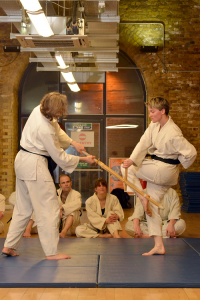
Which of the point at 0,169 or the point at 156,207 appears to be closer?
the point at 156,207

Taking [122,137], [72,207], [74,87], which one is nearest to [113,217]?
[72,207]

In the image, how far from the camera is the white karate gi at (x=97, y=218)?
13.0ft

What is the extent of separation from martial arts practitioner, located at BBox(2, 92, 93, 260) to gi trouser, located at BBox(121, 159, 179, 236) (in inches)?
26.9

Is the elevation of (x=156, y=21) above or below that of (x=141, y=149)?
above

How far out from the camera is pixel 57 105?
8.83 feet

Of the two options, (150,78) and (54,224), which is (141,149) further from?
(150,78)

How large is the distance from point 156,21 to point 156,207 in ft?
17.5

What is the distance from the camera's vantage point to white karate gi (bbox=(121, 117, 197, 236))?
9.29 feet

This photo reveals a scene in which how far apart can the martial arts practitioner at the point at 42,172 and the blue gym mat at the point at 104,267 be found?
0.19 m

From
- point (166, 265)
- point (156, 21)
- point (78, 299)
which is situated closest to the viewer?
point (78, 299)

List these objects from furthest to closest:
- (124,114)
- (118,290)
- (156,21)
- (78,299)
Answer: (124,114), (156,21), (118,290), (78,299)

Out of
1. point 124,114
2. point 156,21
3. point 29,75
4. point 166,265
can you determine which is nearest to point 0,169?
point 29,75

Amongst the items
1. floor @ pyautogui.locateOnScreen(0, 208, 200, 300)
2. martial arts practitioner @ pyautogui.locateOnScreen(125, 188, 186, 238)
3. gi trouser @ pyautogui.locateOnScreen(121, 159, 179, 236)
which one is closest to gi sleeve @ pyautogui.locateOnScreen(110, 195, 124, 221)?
martial arts practitioner @ pyautogui.locateOnScreen(125, 188, 186, 238)

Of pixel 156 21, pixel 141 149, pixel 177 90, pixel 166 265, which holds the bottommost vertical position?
pixel 166 265
